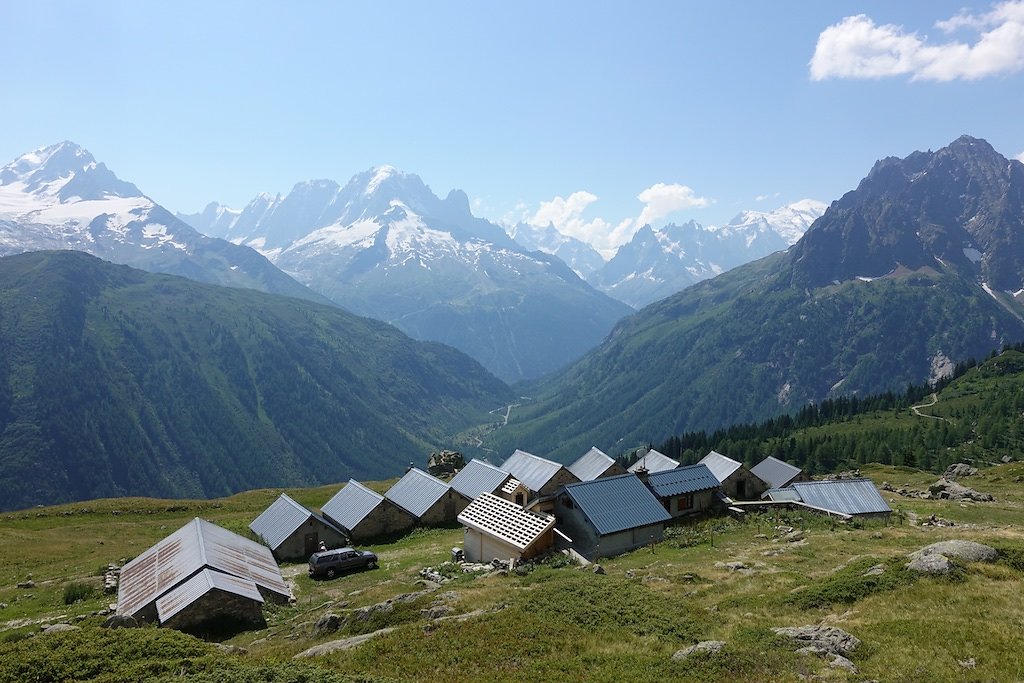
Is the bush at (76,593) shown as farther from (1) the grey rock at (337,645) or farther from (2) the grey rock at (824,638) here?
(2) the grey rock at (824,638)

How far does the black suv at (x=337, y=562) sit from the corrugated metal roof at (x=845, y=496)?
46.6 m

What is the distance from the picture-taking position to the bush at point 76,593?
147ft

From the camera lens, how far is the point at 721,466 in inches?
3061

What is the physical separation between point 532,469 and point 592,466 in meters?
9.17

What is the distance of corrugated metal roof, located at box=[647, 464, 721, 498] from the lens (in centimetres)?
6356

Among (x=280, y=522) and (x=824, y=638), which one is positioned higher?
(x=824, y=638)

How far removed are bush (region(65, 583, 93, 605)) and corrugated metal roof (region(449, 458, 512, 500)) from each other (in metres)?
38.3

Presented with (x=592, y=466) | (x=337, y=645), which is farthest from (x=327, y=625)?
(x=592, y=466)

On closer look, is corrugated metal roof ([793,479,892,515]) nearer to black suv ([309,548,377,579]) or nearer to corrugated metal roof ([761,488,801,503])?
corrugated metal roof ([761,488,801,503])

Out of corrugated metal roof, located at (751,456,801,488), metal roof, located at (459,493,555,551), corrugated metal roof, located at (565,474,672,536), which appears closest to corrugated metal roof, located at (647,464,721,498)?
corrugated metal roof, located at (565,474,672,536)

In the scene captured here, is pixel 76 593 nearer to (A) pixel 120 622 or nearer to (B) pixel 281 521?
(A) pixel 120 622

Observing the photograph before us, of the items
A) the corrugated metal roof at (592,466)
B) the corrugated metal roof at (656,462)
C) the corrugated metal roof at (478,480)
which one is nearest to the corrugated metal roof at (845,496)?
the corrugated metal roof at (656,462)

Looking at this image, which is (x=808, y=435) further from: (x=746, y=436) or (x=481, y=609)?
(x=481, y=609)

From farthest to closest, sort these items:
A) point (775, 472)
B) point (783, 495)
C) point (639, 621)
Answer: point (775, 472) → point (783, 495) → point (639, 621)
